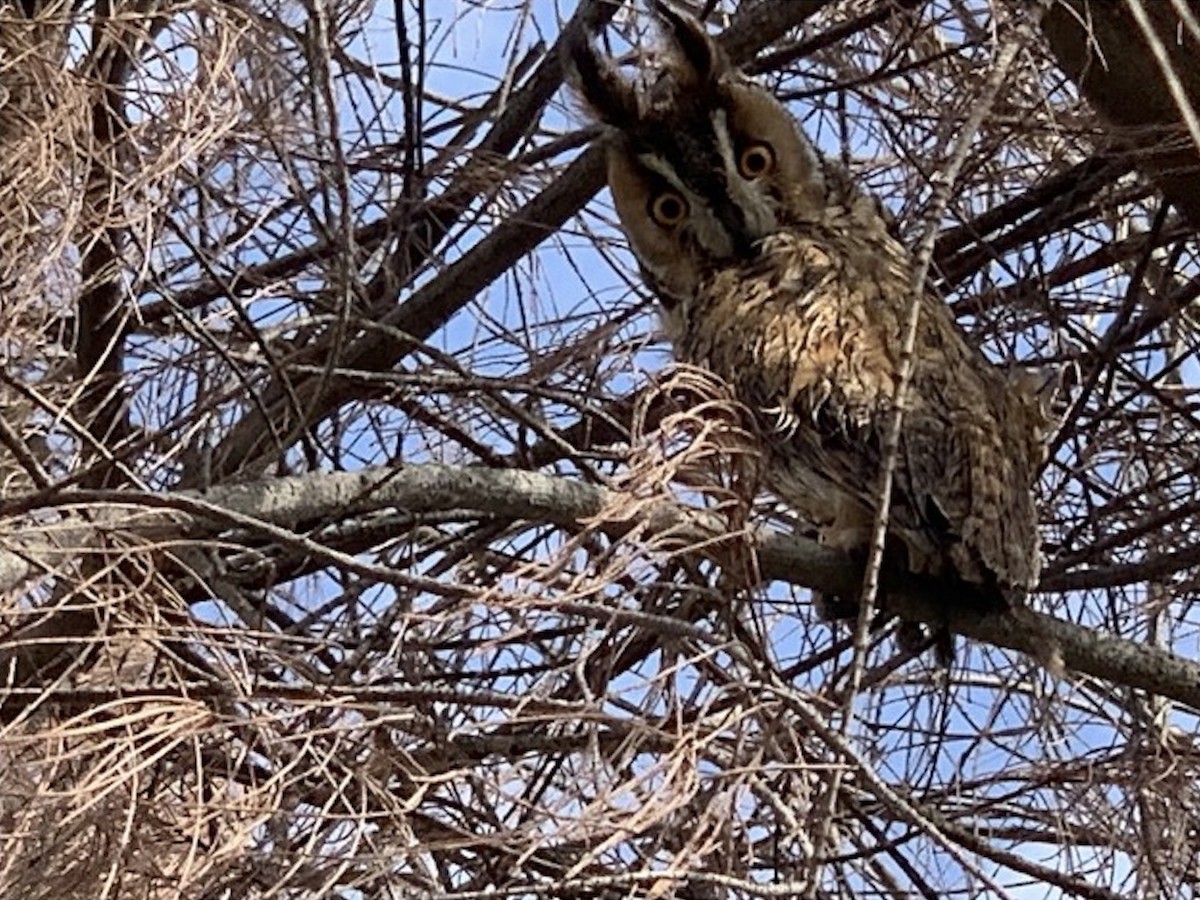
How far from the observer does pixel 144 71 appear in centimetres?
246

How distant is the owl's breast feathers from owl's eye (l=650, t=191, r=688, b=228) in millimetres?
161

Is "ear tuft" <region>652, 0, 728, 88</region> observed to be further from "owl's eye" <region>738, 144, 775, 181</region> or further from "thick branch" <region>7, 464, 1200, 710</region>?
"thick branch" <region>7, 464, 1200, 710</region>

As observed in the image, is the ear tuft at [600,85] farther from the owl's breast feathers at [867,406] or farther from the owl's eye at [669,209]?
the owl's breast feathers at [867,406]

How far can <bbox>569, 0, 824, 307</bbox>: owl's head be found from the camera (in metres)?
2.63

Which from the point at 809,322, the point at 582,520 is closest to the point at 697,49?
the point at 809,322

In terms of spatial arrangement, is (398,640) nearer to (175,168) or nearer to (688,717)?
(688,717)

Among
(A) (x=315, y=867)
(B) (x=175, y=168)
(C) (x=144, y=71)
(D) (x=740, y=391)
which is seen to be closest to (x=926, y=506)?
(D) (x=740, y=391)

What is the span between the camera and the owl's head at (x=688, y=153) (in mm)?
2633

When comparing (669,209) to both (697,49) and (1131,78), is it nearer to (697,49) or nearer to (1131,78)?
(697,49)

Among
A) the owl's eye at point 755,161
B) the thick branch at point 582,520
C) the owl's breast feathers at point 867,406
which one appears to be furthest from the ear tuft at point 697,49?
the thick branch at point 582,520

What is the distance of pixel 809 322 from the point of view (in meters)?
2.30

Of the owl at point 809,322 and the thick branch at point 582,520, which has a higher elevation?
the owl at point 809,322

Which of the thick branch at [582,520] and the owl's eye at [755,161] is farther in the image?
the owl's eye at [755,161]

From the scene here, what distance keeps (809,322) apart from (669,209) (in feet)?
1.43
